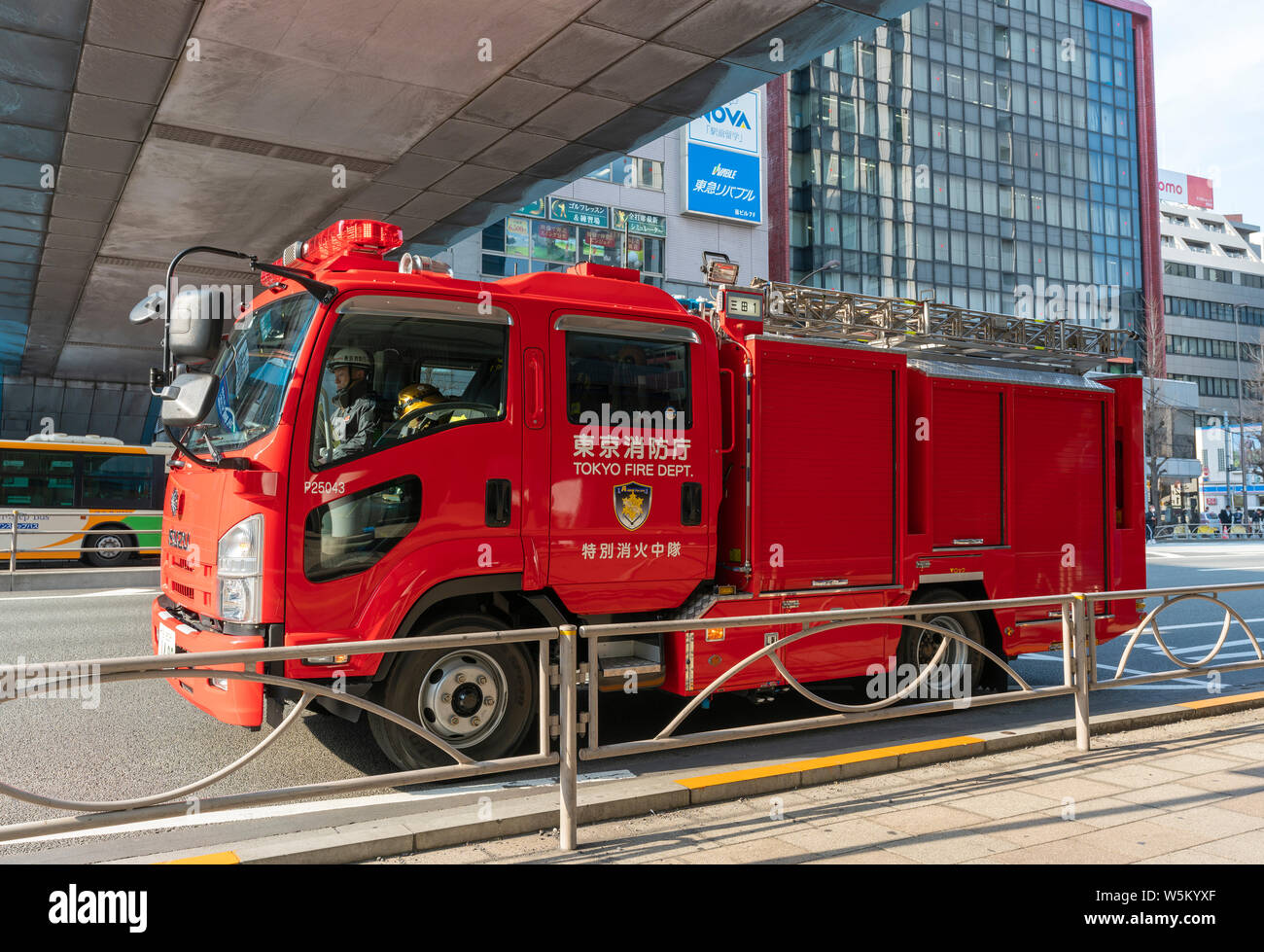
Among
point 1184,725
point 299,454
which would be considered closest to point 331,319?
point 299,454

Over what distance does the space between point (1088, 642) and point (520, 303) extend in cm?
442

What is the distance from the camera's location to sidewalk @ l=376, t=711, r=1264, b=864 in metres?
4.43

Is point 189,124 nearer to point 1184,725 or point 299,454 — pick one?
point 299,454

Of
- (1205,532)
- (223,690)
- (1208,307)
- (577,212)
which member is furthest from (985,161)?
(223,690)

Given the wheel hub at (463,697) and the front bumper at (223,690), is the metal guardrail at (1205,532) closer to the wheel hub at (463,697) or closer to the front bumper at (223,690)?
the wheel hub at (463,697)

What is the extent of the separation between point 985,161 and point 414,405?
227 feet

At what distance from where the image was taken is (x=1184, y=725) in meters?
7.29

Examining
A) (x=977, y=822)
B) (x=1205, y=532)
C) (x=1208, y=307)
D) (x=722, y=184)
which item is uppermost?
(x=1208, y=307)

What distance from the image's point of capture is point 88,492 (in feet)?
70.0

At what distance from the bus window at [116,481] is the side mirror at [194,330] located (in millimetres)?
18583

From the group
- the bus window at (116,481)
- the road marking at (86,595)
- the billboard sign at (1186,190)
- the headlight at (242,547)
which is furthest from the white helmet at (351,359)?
the billboard sign at (1186,190)

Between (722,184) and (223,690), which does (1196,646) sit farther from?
(722,184)

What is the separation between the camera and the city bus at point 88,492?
65.1 ft

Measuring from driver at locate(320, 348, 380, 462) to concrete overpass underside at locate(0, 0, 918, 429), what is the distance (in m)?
5.22
